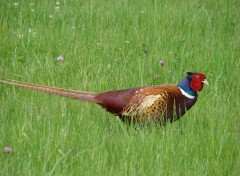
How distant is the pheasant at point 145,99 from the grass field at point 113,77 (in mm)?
100

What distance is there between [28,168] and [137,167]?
2.11 ft

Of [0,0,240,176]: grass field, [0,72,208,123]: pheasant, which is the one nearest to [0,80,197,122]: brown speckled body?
[0,72,208,123]: pheasant

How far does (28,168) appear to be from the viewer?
353 cm

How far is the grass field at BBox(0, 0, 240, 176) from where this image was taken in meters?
3.81

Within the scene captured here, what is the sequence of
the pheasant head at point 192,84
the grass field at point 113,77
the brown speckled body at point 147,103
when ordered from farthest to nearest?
the pheasant head at point 192,84 → the brown speckled body at point 147,103 → the grass field at point 113,77

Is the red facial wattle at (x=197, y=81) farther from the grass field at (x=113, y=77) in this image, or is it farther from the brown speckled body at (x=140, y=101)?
the grass field at (x=113, y=77)

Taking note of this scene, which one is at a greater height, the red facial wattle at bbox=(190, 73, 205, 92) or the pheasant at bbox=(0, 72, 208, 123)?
the red facial wattle at bbox=(190, 73, 205, 92)

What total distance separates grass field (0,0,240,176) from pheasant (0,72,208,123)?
100mm

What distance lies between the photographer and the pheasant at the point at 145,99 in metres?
4.39

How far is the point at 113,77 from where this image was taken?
5.52 metres

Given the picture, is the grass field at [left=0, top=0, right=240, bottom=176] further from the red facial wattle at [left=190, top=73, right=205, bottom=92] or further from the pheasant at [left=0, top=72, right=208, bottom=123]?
the red facial wattle at [left=190, top=73, right=205, bottom=92]

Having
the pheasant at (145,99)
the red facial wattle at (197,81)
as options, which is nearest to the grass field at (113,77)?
the pheasant at (145,99)

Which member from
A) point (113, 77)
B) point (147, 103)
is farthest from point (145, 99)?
point (113, 77)

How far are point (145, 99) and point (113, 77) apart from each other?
1.14m
